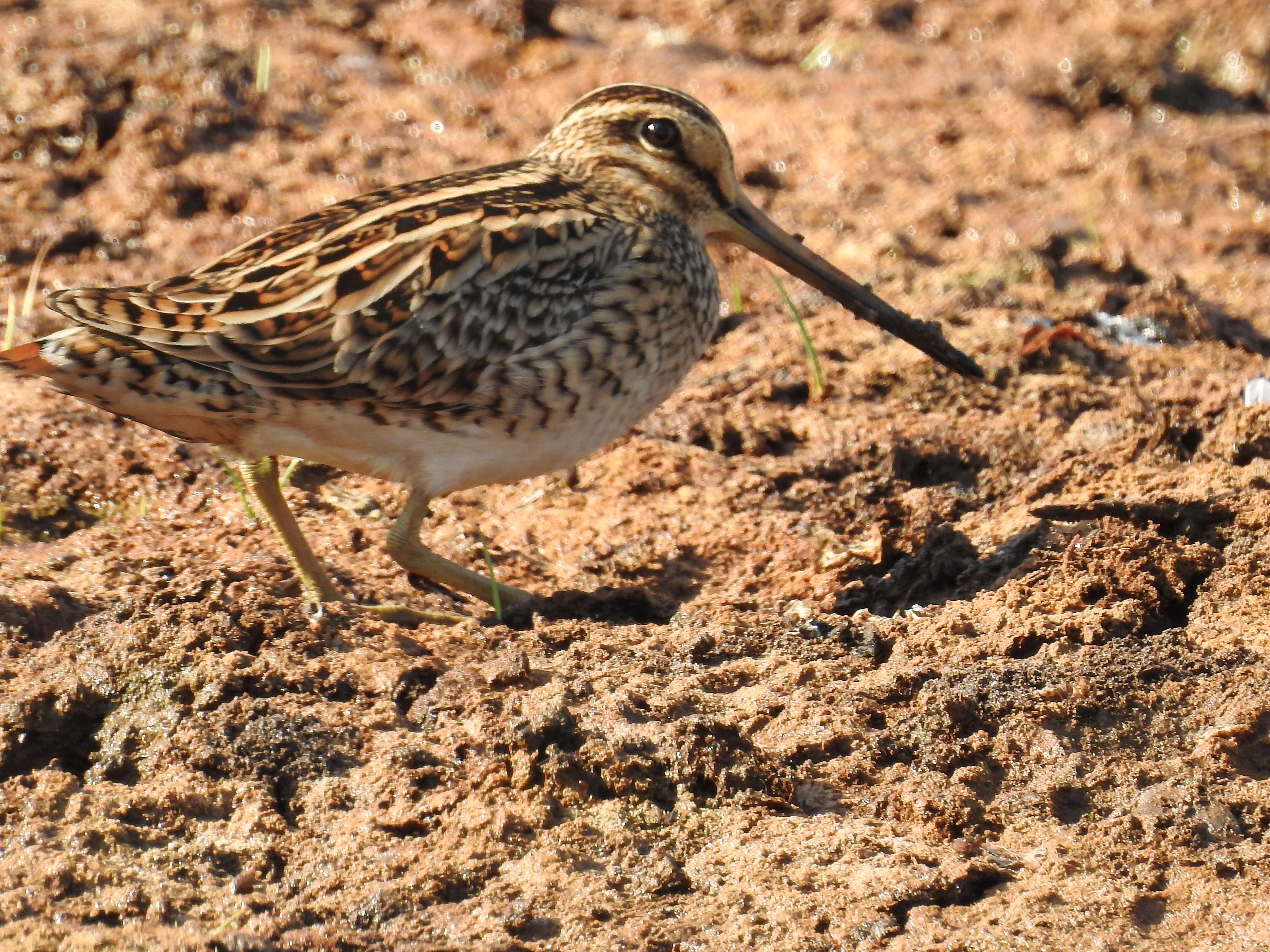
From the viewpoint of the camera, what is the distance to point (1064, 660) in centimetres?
382

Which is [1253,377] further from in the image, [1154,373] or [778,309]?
[778,309]

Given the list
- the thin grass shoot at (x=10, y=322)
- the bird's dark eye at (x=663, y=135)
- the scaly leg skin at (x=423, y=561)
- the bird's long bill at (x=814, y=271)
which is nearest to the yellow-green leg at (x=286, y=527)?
the scaly leg skin at (x=423, y=561)

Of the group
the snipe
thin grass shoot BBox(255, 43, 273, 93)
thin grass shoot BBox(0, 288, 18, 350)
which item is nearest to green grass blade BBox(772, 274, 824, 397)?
the snipe

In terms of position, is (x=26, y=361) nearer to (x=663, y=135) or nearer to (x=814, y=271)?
(x=663, y=135)

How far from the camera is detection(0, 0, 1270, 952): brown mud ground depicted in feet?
10.3

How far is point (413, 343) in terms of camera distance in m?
4.20

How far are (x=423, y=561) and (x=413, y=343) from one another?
27.5 inches

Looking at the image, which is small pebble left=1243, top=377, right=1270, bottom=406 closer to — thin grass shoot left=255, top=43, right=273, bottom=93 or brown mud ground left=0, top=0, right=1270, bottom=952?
brown mud ground left=0, top=0, right=1270, bottom=952

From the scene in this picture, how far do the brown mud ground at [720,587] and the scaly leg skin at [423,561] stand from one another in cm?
11

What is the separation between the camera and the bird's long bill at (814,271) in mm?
5301

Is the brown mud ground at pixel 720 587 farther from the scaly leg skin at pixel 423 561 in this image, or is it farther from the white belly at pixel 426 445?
the white belly at pixel 426 445

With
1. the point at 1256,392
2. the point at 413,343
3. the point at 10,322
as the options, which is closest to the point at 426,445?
the point at 413,343

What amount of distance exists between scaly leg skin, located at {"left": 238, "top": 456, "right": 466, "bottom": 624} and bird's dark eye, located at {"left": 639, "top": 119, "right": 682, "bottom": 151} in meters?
1.70

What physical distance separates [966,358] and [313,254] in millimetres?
2340
